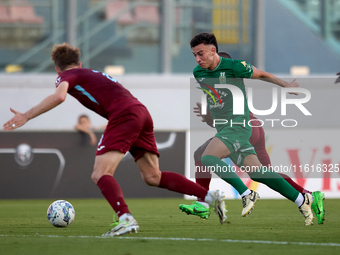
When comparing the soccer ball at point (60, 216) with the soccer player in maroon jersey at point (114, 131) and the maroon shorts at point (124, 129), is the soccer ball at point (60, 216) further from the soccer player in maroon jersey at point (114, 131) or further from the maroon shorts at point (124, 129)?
the maroon shorts at point (124, 129)

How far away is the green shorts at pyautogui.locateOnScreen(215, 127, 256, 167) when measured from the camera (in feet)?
18.3

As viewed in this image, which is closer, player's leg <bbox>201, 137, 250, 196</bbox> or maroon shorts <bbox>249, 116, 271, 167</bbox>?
player's leg <bbox>201, 137, 250, 196</bbox>

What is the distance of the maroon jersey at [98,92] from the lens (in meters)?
4.58

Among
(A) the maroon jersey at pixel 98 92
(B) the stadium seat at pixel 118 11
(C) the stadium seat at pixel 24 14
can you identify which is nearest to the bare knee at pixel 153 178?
(A) the maroon jersey at pixel 98 92

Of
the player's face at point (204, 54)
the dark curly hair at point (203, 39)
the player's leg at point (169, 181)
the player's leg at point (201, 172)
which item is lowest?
the player's leg at point (201, 172)

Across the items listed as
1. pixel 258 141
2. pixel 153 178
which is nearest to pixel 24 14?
pixel 258 141

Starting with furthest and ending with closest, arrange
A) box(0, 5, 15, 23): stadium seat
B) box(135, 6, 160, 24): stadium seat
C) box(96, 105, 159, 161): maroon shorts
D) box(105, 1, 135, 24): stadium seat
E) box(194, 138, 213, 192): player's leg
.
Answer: box(135, 6, 160, 24): stadium seat < box(105, 1, 135, 24): stadium seat < box(0, 5, 15, 23): stadium seat < box(194, 138, 213, 192): player's leg < box(96, 105, 159, 161): maroon shorts

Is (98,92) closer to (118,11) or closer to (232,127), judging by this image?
(232,127)

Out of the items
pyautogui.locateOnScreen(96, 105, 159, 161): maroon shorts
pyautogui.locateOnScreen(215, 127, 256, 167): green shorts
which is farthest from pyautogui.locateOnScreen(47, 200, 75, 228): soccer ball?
pyautogui.locateOnScreen(215, 127, 256, 167): green shorts

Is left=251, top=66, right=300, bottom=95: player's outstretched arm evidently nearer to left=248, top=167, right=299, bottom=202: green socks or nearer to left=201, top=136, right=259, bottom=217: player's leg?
left=201, top=136, right=259, bottom=217: player's leg

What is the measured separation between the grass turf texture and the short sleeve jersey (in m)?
1.08

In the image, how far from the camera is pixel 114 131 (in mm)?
4520

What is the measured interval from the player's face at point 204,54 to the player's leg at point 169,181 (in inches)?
48.6

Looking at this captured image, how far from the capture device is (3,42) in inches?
496
